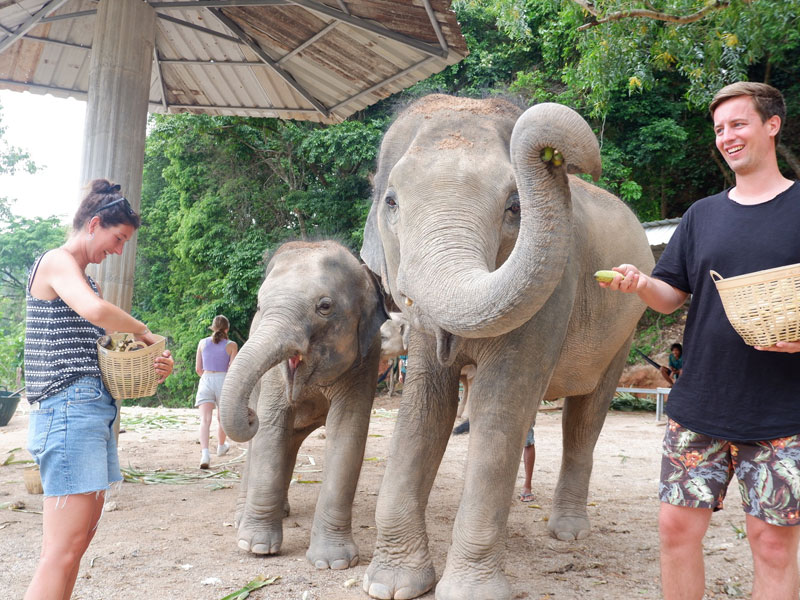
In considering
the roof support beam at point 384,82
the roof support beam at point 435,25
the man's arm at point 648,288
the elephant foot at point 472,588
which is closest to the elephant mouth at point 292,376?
A: the elephant foot at point 472,588

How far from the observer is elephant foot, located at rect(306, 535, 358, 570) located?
150 inches

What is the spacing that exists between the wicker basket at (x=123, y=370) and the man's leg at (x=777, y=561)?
2.23m

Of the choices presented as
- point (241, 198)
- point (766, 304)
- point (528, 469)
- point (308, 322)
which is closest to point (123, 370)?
point (308, 322)

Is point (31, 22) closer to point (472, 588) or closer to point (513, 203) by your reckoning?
point (513, 203)

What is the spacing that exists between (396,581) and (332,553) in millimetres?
593

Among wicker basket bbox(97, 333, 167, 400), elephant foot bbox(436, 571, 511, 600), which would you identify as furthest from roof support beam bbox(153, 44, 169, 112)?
elephant foot bbox(436, 571, 511, 600)

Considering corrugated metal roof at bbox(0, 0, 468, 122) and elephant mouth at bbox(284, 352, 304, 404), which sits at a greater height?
corrugated metal roof at bbox(0, 0, 468, 122)

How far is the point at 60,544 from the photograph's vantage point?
102 inches

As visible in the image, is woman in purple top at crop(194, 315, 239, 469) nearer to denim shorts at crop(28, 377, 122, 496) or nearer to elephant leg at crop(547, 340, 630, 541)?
elephant leg at crop(547, 340, 630, 541)

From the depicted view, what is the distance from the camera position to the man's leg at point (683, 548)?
250cm

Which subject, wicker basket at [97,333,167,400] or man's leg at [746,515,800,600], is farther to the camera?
wicker basket at [97,333,167,400]

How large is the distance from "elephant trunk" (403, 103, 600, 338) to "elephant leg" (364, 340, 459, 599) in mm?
912

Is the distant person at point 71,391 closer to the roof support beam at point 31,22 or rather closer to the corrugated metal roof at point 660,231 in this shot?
the roof support beam at point 31,22

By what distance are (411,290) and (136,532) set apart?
280cm
